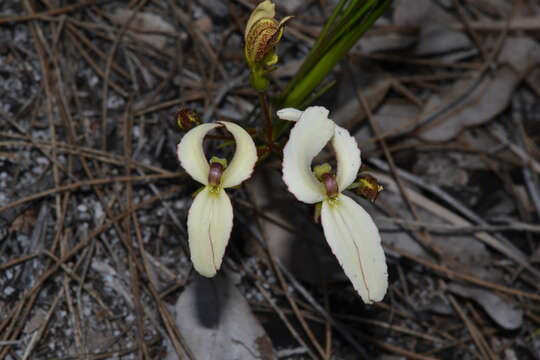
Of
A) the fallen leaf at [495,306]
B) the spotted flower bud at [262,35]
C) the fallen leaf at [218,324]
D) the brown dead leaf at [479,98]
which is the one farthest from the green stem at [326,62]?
the fallen leaf at [495,306]

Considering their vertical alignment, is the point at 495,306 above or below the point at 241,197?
below

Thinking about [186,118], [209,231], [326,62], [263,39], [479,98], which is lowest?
[209,231]

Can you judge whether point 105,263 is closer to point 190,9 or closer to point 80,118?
A: point 80,118

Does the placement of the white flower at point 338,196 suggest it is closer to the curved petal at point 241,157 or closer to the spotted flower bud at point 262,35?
the curved petal at point 241,157

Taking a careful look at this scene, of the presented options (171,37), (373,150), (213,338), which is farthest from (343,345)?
(171,37)

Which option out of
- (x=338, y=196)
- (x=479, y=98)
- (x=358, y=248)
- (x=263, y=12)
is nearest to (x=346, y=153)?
(x=338, y=196)

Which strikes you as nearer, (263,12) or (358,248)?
(358,248)

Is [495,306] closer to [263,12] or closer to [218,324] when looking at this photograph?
[218,324]

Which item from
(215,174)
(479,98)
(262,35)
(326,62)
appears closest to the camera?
(215,174)
